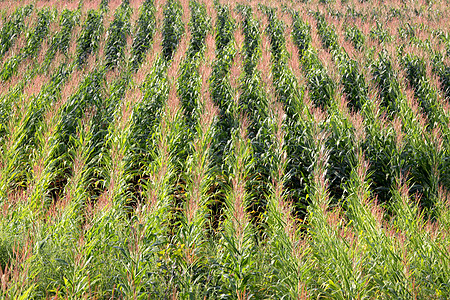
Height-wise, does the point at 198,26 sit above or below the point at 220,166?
below

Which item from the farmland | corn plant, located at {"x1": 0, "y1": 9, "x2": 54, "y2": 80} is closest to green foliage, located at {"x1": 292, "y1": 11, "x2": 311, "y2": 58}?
the farmland

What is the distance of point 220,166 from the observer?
5613 mm

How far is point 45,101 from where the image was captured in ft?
21.4

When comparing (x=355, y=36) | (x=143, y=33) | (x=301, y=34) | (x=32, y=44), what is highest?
(x=32, y=44)

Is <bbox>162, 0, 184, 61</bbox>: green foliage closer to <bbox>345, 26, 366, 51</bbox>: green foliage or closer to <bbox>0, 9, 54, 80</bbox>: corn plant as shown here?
<bbox>0, 9, 54, 80</bbox>: corn plant

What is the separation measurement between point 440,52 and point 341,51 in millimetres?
2770

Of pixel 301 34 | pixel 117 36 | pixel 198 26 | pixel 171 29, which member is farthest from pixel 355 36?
pixel 117 36

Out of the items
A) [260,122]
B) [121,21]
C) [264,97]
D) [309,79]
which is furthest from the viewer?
[121,21]

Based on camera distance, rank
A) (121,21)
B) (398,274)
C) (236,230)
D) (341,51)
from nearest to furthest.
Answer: (398,274) < (236,230) < (341,51) < (121,21)

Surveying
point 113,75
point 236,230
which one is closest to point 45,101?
point 113,75

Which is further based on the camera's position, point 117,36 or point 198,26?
point 198,26

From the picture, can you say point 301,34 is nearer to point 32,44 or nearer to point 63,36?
point 63,36

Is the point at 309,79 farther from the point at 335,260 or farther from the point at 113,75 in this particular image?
the point at 335,260

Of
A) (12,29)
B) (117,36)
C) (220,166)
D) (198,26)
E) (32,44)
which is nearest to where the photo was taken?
(220,166)
